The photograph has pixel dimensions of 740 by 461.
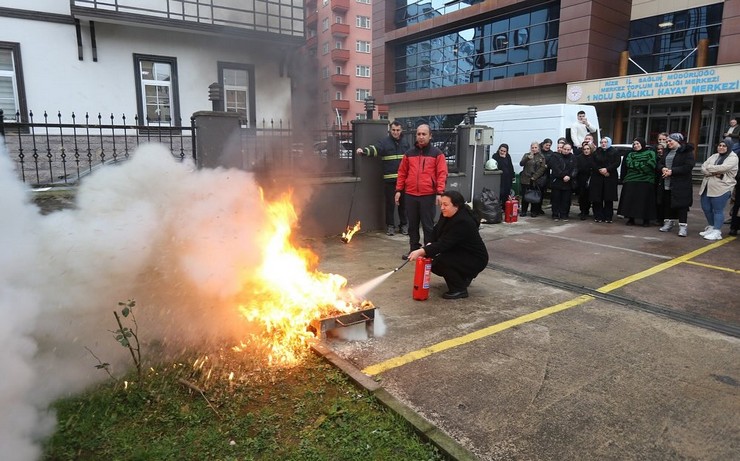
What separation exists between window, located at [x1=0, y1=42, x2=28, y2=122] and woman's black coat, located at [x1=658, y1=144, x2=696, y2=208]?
13.9m

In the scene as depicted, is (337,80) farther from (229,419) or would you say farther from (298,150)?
(229,419)

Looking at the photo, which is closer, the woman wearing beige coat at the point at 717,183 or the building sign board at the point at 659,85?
the woman wearing beige coat at the point at 717,183

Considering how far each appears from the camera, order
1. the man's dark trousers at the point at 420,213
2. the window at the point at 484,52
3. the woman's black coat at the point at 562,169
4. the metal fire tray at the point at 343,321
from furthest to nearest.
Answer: the window at the point at 484,52 < the woman's black coat at the point at 562,169 < the man's dark trousers at the point at 420,213 < the metal fire tray at the point at 343,321

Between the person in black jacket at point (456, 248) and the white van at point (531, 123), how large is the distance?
8.30 m

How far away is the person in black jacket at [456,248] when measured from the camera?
526 cm

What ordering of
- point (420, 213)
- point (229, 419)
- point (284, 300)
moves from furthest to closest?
point (420, 213), point (284, 300), point (229, 419)

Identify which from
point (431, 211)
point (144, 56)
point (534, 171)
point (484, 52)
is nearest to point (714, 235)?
point (534, 171)

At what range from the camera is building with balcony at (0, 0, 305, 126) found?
9.89 meters

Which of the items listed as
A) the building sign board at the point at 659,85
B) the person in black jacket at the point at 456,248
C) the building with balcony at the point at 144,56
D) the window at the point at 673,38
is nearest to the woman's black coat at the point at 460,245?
the person in black jacket at the point at 456,248

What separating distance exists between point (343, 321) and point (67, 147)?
8548 mm

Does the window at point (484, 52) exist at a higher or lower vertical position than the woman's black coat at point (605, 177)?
higher

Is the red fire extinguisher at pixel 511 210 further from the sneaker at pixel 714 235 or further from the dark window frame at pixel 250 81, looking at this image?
the dark window frame at pixel 250 81

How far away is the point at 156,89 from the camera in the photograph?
12.1 metres

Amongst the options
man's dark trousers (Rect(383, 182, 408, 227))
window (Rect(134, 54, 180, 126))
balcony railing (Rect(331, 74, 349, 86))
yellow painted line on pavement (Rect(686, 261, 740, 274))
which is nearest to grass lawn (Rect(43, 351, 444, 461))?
man's dark trousers (Rect(383, 182, 408, 227))
